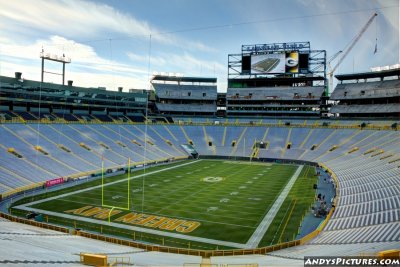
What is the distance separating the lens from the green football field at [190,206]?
23406 mm

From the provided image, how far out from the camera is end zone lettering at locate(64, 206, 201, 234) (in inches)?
964

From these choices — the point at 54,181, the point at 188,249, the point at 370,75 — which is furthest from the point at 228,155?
the point at 188,249

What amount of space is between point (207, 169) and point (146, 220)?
24.4 meters

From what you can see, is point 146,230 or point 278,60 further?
point 278,60

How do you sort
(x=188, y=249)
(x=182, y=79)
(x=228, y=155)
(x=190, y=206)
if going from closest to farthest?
(x=188, y=249) → (x=190, y=206) → (x=228, y=155) → (x=182, y=79)

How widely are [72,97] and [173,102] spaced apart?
1101 inches

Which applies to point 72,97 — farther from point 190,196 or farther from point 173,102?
point 190,196

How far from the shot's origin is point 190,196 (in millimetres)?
33219

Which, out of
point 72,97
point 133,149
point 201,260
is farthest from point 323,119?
point 201,260

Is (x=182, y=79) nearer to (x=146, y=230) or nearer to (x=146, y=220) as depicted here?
(x=146, y=220)

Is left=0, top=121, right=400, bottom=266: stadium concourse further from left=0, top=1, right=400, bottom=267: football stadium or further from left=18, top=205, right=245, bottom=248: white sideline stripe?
left=18, top=205, right=245, bottom=248: white sideline stripe

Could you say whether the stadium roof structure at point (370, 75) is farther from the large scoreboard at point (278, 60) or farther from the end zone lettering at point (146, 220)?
the end zone lettering at point (146, 220)

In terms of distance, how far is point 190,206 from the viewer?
29.8 metres

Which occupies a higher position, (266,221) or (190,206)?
(190,206)
